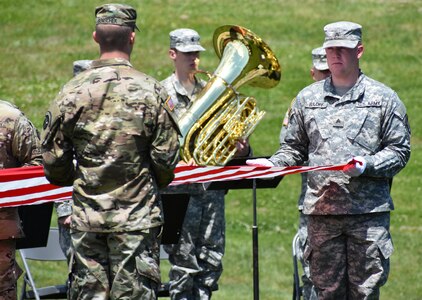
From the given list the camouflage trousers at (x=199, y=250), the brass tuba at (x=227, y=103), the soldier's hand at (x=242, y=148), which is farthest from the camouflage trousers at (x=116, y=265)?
the camouflage trousers at (x=199, y=250)

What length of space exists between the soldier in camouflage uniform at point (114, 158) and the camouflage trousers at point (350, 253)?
1667 mm

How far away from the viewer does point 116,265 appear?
7.66 meters

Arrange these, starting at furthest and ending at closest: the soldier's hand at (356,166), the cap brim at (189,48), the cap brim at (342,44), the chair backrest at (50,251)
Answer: the cap brim at (189,48), the chair backrest at (50,251), the cap brim at (342,44), the soldier's hand at (356,166)

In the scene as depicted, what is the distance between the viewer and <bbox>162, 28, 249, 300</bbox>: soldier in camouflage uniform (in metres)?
11.4

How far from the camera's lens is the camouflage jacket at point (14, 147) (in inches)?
342

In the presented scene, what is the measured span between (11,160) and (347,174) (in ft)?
7.40

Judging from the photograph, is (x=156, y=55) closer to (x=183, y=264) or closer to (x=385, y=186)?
(x=183, y=264)

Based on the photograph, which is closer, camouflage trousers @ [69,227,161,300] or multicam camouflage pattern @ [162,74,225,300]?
camouflage trousers @ [69,227,161,300]

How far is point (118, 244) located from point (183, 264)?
3768mm

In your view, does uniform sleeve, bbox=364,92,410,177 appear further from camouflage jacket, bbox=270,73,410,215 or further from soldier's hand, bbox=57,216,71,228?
soldier's hand, bbox=57,216,71,228

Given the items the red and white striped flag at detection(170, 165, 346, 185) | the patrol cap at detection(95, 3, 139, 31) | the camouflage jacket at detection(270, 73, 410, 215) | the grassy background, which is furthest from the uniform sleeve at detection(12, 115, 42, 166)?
the grassy background

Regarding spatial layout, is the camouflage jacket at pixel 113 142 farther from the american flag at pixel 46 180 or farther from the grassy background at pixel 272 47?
the grassy background at pixel 272 47

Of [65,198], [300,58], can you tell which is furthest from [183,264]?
[300,58]

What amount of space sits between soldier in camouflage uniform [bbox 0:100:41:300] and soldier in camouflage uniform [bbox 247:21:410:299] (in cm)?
153
